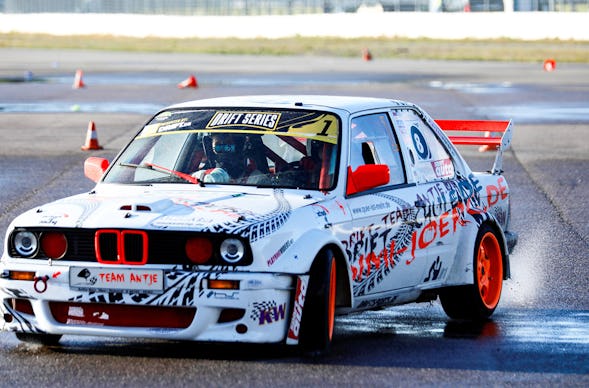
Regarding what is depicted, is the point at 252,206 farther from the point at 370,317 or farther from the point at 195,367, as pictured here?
the point at 370,317

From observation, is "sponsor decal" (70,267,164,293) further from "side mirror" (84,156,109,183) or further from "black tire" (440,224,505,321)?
"black tire" (440,224,505,321)

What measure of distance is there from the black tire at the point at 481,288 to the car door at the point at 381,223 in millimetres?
499

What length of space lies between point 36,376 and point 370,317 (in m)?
2.61

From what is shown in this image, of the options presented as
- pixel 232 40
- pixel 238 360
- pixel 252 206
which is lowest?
pixel 232 40

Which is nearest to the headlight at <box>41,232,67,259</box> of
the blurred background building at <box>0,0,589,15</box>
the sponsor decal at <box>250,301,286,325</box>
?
the sponsor decal at <box>250,301,286,325</box>

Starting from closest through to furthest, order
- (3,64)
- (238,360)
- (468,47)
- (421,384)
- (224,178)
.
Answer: (421,384), (238,360), (224,178), (3,64), (468,47)

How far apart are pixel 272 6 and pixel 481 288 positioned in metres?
84.4

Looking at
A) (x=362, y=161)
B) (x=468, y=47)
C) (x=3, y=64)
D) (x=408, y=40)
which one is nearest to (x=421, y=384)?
(x=362, y=161)

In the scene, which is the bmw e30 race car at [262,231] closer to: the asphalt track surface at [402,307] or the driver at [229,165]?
the driver at [229,165]

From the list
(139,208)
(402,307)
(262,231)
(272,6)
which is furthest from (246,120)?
(272,6)

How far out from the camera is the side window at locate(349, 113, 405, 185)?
8.52 metres

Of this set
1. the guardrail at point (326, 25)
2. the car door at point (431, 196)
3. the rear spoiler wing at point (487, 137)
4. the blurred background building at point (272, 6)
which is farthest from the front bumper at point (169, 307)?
the blurred background building at point (272, 6)

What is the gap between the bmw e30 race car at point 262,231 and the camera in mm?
7246

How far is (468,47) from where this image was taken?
70.6m
